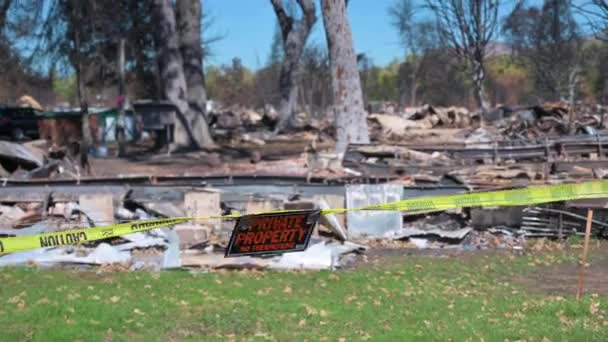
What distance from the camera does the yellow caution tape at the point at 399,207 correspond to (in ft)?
24.2

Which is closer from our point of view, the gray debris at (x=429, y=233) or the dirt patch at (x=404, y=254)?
the dirt patch at (x=404, y=254)

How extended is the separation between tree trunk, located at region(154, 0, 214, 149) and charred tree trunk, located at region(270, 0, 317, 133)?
604 cm

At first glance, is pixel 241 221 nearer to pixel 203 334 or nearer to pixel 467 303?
pixel 203 334

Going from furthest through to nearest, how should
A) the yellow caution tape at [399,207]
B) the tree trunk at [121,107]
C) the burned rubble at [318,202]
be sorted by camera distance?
the tree trunk at [121,107] < the burned rubble at [318,202] < the yellow caution tape at [399,207]

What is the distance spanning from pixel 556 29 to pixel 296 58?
1582cm

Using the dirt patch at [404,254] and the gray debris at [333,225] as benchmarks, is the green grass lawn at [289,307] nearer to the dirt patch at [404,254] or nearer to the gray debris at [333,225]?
the dirt patch at [404,254]

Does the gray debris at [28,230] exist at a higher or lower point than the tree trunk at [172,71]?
lower

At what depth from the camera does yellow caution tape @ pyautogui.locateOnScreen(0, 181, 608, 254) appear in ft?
24.2

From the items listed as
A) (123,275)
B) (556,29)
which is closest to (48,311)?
(123,275)

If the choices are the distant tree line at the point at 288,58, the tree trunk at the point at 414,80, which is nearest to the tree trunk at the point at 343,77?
the distant tree line at the point at 288,58

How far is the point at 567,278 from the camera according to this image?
1033 centimetres

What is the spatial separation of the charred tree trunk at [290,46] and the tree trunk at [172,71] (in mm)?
6040

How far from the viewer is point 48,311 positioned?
24.8 ft

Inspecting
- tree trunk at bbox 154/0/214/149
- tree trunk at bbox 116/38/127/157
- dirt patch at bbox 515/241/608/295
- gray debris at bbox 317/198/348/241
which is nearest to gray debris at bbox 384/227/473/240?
gray debris at bbox 317/198/348/241
